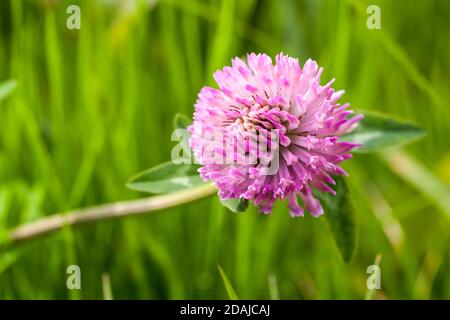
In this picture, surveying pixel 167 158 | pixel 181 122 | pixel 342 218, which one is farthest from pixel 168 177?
pixel 167 158

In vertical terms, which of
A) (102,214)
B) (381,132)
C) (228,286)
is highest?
(381,132)

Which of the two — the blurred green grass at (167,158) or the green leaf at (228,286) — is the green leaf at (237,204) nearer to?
the green leaf at (228,286)

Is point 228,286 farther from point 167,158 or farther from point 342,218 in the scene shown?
point 167,158

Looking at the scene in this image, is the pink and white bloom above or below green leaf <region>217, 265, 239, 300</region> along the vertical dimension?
above

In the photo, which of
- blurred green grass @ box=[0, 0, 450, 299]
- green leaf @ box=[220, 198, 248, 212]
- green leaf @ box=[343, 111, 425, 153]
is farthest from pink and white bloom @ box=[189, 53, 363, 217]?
blurred green grass @ box=[0, 0, 450, 299]

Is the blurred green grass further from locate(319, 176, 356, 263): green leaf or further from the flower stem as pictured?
locate(319, 176, 356, 263): green leaf

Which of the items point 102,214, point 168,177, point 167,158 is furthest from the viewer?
point 167,158

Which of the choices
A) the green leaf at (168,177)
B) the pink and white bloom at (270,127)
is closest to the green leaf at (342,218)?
the pink and white bloom at (270,127)
